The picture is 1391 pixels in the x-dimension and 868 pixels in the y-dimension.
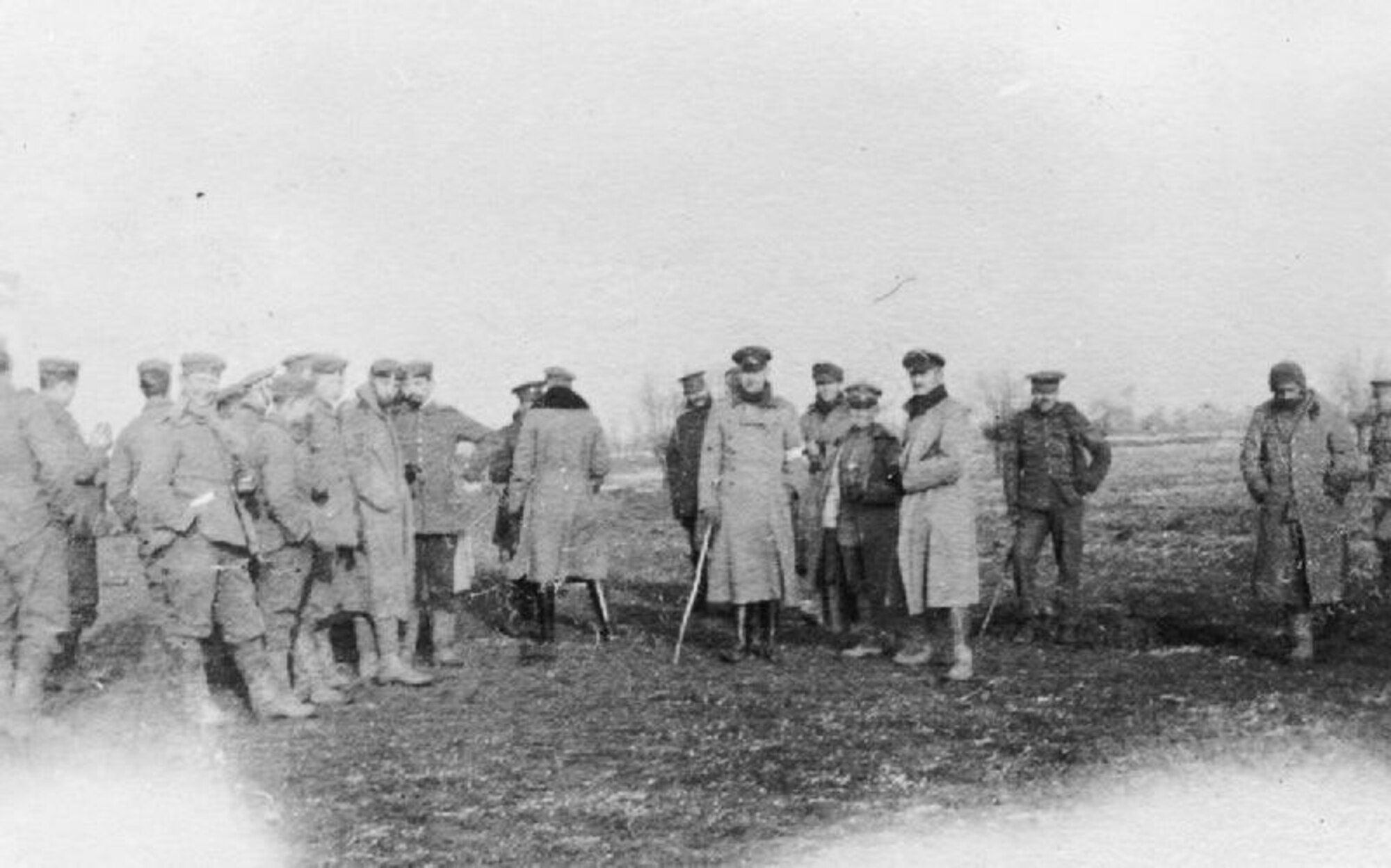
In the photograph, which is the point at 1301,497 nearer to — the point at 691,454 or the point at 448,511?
the point at 691,454

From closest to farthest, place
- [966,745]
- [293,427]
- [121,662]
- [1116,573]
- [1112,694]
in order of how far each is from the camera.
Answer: [966,745] → [1112,694] → [293,427] → [121,662] → [1116,573]

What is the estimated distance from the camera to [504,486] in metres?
10.4

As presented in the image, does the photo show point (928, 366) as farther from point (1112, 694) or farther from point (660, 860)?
point (660, 860)

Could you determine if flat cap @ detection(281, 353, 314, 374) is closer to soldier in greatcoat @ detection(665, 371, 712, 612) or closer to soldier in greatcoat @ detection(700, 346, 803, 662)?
soldier in greatcoat @ detection(700, 346, 803, 662)

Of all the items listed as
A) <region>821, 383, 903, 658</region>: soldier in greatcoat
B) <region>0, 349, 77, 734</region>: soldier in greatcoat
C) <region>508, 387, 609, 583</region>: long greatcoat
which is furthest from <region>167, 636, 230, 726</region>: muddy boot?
<region>821, 383, 903, 658</region>: soldier in greatcoat

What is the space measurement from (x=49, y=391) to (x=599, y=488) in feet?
12.5

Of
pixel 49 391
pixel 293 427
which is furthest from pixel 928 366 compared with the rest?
pixel 49 391

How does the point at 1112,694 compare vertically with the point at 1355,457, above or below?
below

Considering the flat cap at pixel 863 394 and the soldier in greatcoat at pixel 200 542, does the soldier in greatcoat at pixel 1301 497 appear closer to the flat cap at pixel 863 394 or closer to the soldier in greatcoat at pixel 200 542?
the flat cap at pixel 863 394

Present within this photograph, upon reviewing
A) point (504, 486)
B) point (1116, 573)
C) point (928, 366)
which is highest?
point (928, 366)

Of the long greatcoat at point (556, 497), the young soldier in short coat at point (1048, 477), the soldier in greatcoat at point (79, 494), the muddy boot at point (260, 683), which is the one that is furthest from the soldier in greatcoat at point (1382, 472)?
the soldier in greatcoat at point (79, 494)

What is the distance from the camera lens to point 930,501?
7352 millimetres

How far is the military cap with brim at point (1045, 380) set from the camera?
29.1 ft

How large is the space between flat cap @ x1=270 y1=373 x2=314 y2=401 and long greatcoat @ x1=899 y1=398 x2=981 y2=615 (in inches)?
139
